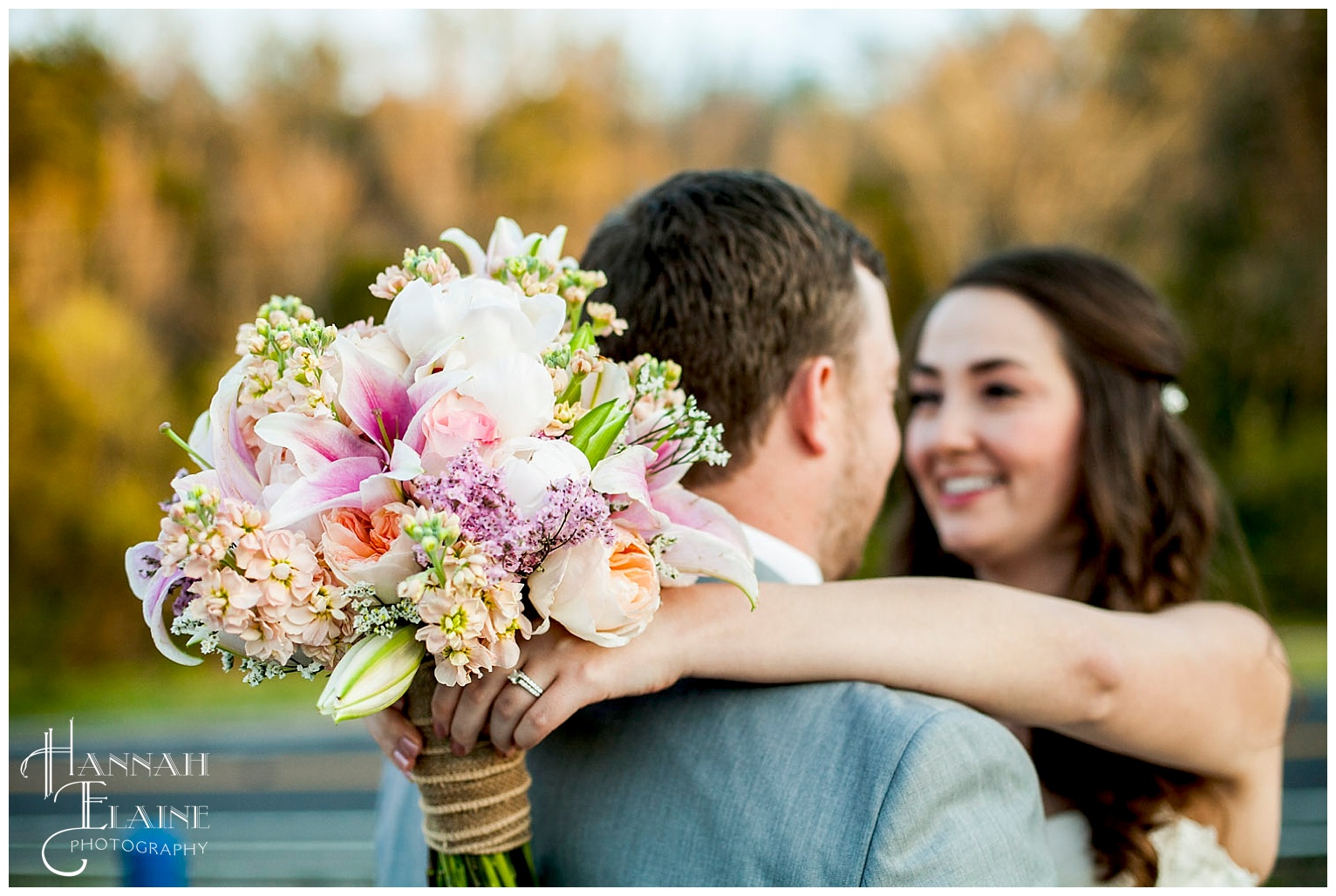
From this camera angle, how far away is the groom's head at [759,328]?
2002 mm

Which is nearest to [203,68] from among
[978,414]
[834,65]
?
[834,65]

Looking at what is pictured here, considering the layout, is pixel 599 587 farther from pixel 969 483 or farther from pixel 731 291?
pixel 969 483

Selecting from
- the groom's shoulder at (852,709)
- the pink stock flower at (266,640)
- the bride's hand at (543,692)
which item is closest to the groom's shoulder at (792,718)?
the groom's shoulder at (852,709)

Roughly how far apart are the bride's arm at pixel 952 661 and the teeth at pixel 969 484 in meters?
0.79

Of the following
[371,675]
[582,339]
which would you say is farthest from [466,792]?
[582,339]

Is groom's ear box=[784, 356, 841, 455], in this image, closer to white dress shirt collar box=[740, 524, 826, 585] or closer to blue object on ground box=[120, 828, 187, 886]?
white dress shirt collar box=[740, 524, 826, 585]

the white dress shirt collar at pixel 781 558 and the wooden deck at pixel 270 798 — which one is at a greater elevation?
the white dress shirt collar at pixel 781 558

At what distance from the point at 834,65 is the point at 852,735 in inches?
551

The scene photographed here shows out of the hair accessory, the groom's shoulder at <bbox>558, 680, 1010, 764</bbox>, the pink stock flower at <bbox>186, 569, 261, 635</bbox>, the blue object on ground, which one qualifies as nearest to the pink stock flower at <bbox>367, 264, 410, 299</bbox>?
the pink stock flower at <bbox>186, 569, 261, 635</bbox>

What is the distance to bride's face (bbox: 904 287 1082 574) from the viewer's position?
335 cm

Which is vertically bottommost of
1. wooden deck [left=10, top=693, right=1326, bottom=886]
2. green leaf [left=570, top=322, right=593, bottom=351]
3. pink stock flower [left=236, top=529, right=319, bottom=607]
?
wooden deck [left=10, top=693, right=1326, bottom=886]

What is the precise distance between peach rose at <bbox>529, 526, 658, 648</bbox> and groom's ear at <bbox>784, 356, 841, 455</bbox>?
2.29 feet

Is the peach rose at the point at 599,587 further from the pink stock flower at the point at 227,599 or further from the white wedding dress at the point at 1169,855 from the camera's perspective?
the white wedding dress at the point at 1169,855

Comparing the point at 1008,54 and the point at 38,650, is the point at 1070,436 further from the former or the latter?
the point at 1008,54
